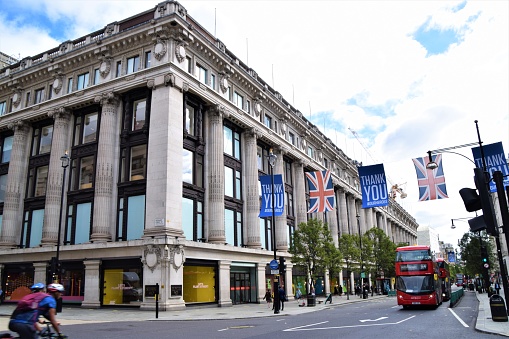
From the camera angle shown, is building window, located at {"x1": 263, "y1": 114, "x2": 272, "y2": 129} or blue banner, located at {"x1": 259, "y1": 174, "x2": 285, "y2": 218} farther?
building window, located at {"x1": 263, "y1": 114, "x2": 272, "y2": 129}

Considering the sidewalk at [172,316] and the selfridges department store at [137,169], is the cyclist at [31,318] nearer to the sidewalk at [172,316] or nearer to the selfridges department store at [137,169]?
the sidewalk at [172,316]

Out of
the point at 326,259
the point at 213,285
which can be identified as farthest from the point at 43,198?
the point at 326,259

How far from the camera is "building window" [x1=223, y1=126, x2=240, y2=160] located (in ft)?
137

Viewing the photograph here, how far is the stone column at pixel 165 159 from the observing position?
101 feet

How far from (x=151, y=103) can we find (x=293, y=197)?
85.8 ft

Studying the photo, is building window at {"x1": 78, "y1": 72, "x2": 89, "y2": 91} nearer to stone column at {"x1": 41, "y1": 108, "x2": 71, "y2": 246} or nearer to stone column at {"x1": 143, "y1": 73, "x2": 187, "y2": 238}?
stone column at {"x1": 41, "y1": 108, "x2": 71, "y2": 246}

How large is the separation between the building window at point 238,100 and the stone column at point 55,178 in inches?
633

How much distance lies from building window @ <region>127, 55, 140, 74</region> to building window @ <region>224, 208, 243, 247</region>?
596 inches

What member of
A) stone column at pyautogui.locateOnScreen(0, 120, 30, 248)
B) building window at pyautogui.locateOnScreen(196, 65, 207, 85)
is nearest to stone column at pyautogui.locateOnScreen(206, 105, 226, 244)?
building window at pyautogui.locateOnScreen(196, 65, 207, 85)

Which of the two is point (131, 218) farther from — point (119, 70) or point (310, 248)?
point (310, 248)

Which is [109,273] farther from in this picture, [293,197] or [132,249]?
[293,197]

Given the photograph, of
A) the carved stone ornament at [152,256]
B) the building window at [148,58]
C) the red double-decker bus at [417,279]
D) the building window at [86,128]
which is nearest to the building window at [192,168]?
the carved stone ornament at [152,256]

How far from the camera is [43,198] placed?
129 feet

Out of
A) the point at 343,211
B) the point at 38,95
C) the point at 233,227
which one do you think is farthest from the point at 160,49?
the point at 343,211
